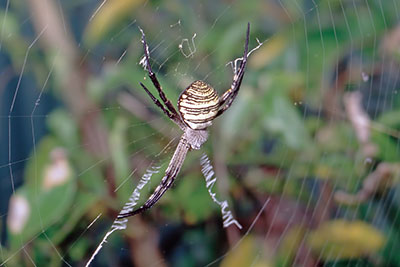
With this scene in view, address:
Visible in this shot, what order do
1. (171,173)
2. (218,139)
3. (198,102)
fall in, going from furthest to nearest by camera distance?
(218,139), (171,173), (198,102)

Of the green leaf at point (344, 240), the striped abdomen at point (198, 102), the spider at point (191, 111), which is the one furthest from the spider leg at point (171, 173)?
the green leaf at point (344, 240)

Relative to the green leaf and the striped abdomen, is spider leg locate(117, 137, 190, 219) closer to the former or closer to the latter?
the striped abdomen

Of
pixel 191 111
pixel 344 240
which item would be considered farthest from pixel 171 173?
pixel 344 240

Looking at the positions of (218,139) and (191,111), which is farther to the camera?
(218,139)

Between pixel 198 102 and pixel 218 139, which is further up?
pixel 198 102

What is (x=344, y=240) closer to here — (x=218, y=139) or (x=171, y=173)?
(x=218, y=139)

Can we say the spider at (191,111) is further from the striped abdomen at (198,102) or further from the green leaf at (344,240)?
the green leaf at (344,240)

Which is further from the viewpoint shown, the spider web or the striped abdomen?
the spider web

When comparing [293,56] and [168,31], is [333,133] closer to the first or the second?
[293,56]

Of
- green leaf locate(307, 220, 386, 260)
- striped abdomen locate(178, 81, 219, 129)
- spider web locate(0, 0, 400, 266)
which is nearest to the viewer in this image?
striped abdomen locate(178, 81, 219, 129)

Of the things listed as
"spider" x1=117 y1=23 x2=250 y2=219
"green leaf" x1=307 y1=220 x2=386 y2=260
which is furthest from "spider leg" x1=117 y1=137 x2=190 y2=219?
"green leaf" x1=307 y1=220 x2=386 y2=260
